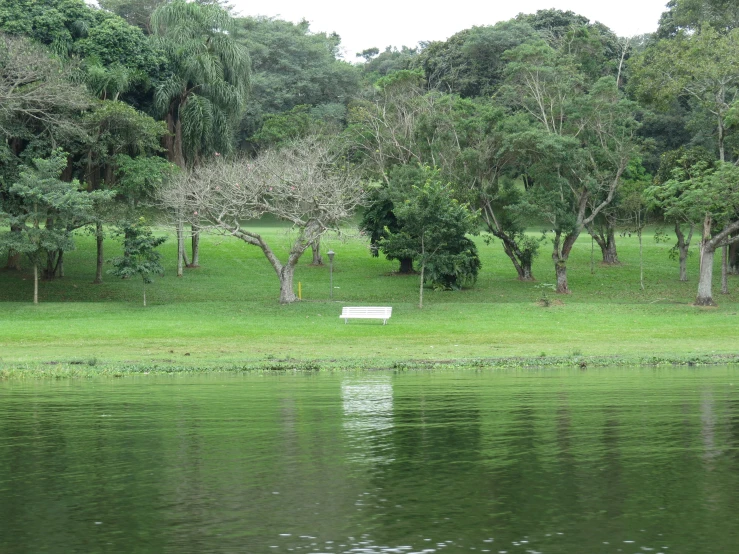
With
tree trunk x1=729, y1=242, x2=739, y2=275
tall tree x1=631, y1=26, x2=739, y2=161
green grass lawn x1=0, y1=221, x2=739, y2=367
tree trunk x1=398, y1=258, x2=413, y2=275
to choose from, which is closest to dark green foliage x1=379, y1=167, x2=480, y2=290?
green grass lawn x1=0, y1=221, x2=739, y2=367

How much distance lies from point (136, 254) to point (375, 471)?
39661mm

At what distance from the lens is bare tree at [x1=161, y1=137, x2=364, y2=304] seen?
1922 inches

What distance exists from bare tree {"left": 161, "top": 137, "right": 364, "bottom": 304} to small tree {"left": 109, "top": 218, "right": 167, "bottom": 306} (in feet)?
6.67

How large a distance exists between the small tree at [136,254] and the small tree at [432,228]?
40.1 feet

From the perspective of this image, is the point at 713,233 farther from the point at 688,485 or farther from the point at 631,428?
the point at 688,485

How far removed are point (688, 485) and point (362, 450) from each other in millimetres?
5123

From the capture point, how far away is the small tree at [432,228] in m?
48.2

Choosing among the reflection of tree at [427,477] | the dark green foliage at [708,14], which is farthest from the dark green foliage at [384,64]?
the reflection of tree at [427,477]

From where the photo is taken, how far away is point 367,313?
42.8 m

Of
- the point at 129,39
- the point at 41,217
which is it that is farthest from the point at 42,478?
the point at 129,39

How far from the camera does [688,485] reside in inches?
487

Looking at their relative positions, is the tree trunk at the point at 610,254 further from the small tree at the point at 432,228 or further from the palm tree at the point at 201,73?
the palm tree at the point at 201,73

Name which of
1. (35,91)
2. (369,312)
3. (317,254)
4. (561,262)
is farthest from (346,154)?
(369,312)

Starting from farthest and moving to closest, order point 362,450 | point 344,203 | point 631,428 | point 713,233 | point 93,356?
1. point 713,233
2. point 344,203
3. point 93,356
4. point 631,428
5. point 362,450
